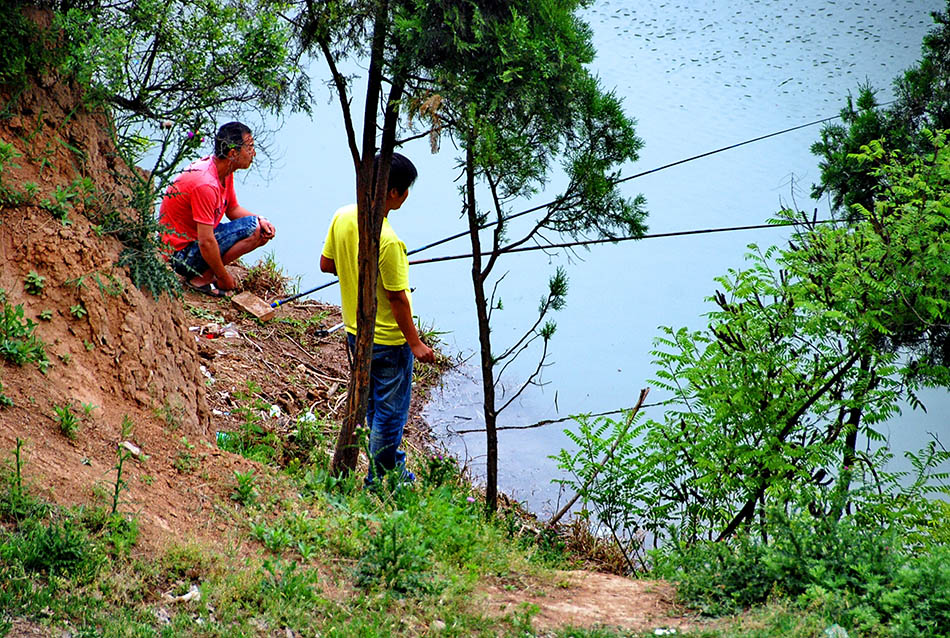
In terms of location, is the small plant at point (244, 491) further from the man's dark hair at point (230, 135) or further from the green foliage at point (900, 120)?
the green foliage at point (900, 120)

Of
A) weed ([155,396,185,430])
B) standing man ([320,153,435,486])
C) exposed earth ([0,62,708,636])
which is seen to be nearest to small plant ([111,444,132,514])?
exposed earth ([0,62,708,636])

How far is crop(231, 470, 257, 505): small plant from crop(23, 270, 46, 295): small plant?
119 cm

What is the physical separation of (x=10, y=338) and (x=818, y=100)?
9.09 m

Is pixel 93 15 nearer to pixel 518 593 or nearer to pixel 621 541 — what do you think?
pixel 518 593

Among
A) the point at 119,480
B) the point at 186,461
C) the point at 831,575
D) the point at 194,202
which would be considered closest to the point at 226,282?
the point at 194,202

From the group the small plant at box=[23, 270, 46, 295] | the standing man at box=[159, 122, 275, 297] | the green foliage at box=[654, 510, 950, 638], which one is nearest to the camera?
the green foliage at box=[654, 510, 950, 638]

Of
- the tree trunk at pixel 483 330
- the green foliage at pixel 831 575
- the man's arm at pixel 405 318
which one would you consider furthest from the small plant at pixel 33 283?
the green foliage at pixel 831 575

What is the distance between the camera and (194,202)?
6152 mm

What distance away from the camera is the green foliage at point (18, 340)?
3625mm

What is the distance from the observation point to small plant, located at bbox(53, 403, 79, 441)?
11.8 ft

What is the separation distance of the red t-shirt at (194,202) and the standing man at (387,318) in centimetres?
141

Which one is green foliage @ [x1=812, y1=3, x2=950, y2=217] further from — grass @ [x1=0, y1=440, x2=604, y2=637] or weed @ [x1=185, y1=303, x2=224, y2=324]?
weed @ [x1=185, y1=303, x2=224, y2=324]

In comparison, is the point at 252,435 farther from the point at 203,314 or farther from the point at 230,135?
the point at 230,135

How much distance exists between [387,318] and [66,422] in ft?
6.23
